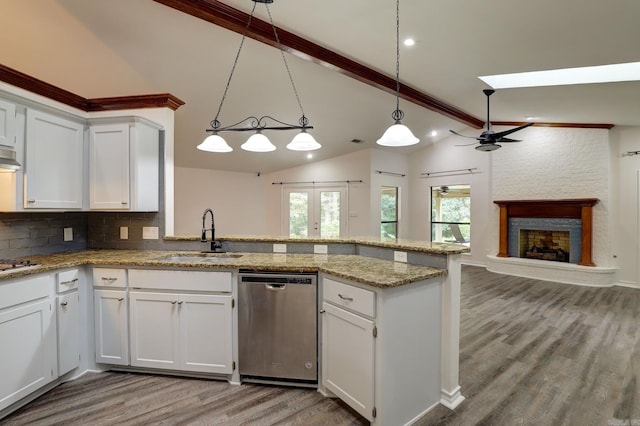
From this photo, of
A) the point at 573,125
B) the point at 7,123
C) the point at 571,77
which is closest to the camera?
the point at 7,123

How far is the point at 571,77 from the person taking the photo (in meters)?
3.63

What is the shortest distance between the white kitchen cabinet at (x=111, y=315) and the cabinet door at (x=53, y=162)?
2.37ft

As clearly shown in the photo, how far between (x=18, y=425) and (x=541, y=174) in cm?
785

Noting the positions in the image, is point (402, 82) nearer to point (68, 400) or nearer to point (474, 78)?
point (474, 78)

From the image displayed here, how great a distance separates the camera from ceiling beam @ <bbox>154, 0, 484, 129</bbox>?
7.46ft

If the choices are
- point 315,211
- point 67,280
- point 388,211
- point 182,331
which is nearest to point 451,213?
point 388,211

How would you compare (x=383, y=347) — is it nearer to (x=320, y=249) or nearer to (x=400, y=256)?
(x=400, y=256)

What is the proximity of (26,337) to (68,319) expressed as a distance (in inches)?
11.2

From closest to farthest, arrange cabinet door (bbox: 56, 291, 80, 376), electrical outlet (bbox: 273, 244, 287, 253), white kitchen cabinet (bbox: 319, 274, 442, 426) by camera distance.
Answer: white kitchen cabinet (bbox: 319, 274, 442, 426) < cabinet door (bbox: 56, 291, 80, 376) < electrical outlet (bbox: 273, 244, 287, 253)

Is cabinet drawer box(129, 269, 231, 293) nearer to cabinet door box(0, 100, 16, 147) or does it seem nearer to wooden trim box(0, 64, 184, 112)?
cabinet door box(0, 100, 16, 147)

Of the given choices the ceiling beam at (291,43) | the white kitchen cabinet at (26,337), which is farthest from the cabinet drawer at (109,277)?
the ceiling beam at (291,43)

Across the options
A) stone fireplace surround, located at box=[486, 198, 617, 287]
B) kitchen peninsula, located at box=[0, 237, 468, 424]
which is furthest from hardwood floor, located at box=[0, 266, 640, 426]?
stone fireplace surround, located at box=[486, 198, 617, 287]

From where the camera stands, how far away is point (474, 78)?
380cm

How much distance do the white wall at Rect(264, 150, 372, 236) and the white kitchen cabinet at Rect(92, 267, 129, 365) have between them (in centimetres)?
551
